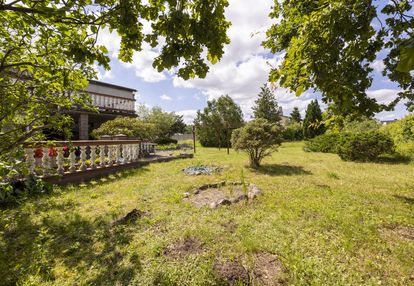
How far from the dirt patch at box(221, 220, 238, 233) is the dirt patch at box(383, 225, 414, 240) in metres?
2.60

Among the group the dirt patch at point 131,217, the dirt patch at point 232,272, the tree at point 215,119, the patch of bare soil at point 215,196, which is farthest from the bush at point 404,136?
the tree at point 215,119

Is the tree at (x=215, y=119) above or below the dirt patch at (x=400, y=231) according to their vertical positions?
above

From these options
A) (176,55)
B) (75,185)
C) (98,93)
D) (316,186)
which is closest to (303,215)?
(316,186)

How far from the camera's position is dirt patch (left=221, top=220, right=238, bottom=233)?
3.42 metres

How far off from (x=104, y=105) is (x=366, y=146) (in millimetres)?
19859

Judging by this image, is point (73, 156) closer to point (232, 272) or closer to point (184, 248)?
point (184, 248)

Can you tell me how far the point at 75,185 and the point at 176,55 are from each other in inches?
231

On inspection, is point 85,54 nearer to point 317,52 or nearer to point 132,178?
point 317,52

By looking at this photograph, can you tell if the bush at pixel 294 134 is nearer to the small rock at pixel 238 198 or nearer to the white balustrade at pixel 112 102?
the white balustrade at pixel 112 102

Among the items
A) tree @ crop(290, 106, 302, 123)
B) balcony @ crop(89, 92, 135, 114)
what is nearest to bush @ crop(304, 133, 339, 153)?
balcony @ crop(89, 92, 135, 114)

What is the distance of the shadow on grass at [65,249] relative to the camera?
2.37 metres

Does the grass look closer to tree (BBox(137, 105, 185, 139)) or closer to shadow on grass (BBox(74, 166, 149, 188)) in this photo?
shadow on grass (BBox(74, 166, 149, 188))

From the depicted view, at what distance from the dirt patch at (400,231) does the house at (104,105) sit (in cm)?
1782

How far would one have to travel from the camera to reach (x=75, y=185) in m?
6.08
